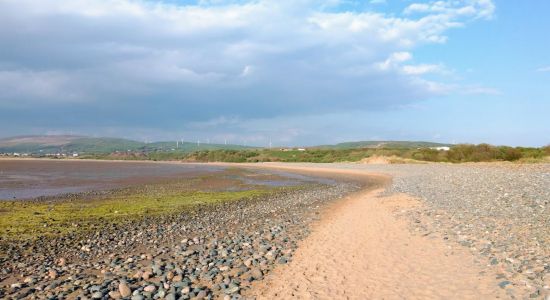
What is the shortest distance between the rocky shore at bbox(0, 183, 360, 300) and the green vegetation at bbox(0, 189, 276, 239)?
1535 millimetres

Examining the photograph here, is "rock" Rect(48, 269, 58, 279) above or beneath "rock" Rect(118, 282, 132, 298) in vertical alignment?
beneath

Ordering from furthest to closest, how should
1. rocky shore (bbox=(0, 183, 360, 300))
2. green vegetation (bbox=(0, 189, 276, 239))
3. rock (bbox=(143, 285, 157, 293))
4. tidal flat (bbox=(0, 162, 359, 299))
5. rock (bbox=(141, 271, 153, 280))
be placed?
green vegetation (bbox=(0, 189, 276, 239)) → rock (bbox=(141, 271, 153, 280)) → tidal flat (bbox=(0, 162, 359, 299)) → rocky shore (bbox=(0, 183, 360, 300)) → rock (bbox=(143, 285, 157, 293))

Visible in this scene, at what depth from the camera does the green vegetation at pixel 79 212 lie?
14391 millimetres

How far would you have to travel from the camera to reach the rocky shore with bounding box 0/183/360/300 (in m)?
7.82

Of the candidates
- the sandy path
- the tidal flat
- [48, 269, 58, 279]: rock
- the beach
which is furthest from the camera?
[48, 269, 58, 279]: rock

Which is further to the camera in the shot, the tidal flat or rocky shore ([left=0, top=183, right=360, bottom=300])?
the tidal flat

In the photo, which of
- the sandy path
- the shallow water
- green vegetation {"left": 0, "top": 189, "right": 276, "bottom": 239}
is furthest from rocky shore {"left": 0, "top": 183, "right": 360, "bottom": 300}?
the shallow water

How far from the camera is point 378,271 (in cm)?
835

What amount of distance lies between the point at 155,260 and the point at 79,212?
10618mm

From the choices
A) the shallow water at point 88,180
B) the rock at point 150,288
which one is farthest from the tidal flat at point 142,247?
the shallow water at point 88,180

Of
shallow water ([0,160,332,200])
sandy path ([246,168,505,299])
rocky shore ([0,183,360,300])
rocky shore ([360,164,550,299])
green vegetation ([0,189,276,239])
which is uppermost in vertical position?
rocky shore ([360,164,550,299])

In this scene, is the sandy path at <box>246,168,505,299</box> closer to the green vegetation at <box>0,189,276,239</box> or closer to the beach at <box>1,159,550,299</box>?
the beach at <box>1,159,550,299</box>

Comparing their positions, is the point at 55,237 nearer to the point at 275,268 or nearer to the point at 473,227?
the point at 275,268

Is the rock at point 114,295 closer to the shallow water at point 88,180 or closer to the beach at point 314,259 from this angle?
the beach at point 314,259
